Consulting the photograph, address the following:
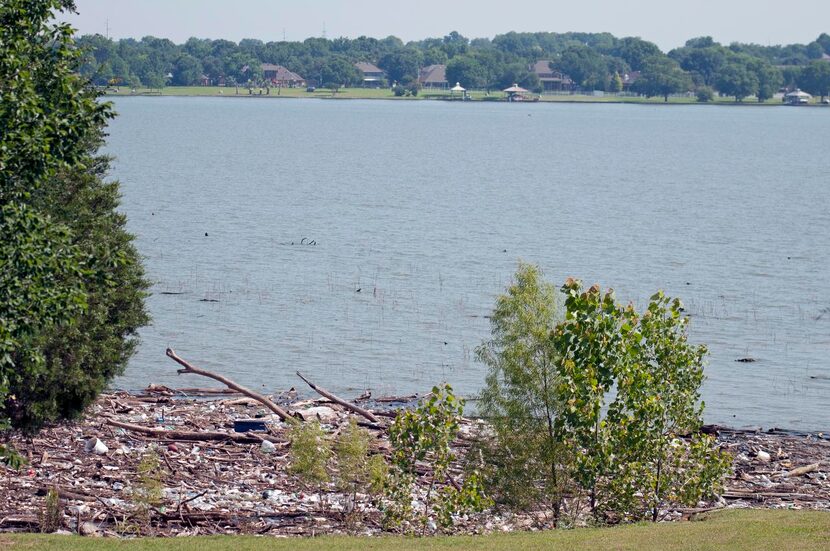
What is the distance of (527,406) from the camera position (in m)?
22.2

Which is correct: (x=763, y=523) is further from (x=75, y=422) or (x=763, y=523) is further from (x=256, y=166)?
(x=256, y=166)

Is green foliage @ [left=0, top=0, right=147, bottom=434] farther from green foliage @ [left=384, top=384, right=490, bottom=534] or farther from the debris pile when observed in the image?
green foliage @ [left=384, top=384, right=490, bottom=534]

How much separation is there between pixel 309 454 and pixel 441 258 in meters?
38.2

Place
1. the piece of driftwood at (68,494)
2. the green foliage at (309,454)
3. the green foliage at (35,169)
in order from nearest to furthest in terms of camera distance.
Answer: the green foliage at (35,169) → the green foliage at (309,454) → the piece of driftwood at (68,494)

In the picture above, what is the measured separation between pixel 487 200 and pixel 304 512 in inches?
2739

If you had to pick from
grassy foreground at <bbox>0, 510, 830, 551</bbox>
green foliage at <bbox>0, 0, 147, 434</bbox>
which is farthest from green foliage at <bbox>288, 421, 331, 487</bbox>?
green foliage at <bbox>0, 0, 147, 434</bbox>

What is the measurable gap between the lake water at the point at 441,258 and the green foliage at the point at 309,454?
13.1 meters

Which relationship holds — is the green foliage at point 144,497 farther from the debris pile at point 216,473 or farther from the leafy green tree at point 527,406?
the leafy green tree at point 527,406

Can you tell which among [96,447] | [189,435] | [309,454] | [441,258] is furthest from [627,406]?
[441,258]

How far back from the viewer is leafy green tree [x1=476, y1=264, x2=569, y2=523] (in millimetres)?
22078

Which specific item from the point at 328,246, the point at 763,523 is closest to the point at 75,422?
the point at 763,523

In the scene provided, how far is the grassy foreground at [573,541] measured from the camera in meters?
17.8

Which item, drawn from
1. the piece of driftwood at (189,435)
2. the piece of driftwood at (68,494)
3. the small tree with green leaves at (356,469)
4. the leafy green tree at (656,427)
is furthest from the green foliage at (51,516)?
the leafy green tree at (656,427)

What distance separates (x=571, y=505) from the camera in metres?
22.8
